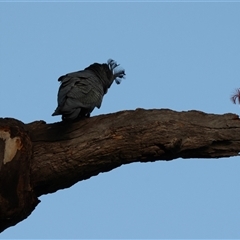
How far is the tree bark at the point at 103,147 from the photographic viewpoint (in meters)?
4.44

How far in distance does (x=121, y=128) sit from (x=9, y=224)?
1325 mm

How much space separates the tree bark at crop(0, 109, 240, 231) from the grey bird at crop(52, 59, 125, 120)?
163 millimetres

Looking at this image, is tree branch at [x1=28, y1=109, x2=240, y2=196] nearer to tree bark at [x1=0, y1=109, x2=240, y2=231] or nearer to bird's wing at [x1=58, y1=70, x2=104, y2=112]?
tree bark at [x1=0, y1=109, x2=240, y2=231]

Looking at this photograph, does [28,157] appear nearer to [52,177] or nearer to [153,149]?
[52,177]

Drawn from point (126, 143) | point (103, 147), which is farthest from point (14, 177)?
point (126, 143)

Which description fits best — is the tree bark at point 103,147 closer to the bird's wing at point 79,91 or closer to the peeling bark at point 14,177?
the peeling bark at point 14,177

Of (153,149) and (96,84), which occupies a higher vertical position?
(96,84)

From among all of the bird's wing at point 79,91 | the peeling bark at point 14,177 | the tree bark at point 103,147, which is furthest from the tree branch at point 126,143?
the bird's wing at point 79,91

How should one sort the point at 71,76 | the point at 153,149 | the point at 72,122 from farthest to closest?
the point at 71,76 → the point at 72,122 → the point at 153,149

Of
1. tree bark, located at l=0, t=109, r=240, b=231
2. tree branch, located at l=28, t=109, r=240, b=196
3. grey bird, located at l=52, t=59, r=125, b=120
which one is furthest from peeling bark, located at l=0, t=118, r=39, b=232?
A: grey bird, located at l=52, t=59, r=125, b=120

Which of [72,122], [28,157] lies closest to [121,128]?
[72,122]

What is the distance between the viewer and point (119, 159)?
453 centimetres

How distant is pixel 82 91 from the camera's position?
5.04 meters

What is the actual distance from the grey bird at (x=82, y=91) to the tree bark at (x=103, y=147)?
163 millimetres
